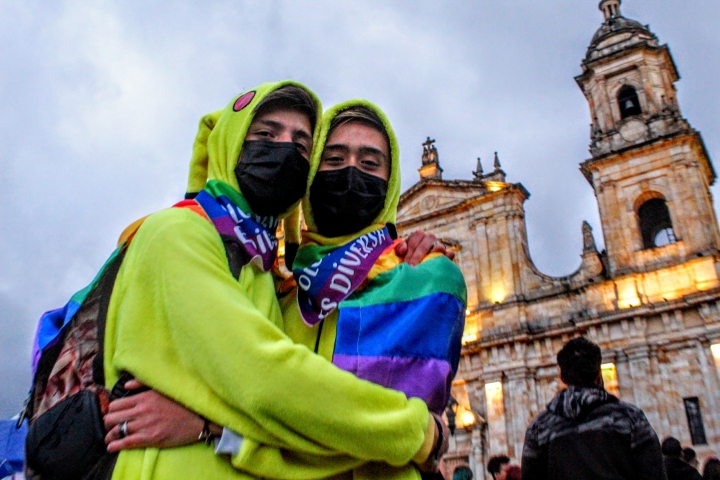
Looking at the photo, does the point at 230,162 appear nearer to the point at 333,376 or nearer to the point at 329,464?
the point at 333,376

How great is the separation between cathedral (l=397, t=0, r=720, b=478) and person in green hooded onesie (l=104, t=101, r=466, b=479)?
47.1 ft

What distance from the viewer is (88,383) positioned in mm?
1698

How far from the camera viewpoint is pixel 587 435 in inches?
137

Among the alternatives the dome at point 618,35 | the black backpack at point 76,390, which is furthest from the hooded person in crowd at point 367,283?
the dome at point 618,35

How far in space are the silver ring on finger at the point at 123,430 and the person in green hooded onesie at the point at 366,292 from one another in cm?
10

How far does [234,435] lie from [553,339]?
53.9 feet

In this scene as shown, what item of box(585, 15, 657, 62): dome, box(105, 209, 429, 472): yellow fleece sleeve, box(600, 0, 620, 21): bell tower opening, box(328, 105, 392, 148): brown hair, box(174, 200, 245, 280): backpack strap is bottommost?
box(105, 209, 429, 472): yellow fleece sleeve

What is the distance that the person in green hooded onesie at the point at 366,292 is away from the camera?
168 cm

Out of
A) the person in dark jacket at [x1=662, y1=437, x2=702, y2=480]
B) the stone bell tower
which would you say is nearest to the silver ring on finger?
the person in dark jacket at [x1=662, y1=437, x2=702, y2=480]

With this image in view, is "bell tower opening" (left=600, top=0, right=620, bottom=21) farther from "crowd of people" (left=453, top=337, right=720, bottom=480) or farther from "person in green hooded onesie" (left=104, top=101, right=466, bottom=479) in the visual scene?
"person in green hooded onesie" (left=104, top=101, right=466, bottom=479)

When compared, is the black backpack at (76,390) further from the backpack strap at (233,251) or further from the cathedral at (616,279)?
the cathedral at (616,279)

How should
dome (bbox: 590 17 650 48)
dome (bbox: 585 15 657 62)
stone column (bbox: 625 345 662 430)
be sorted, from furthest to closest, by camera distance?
dome (bbox: 590 17 650 48) < dome (bbox: 585 15 657 62) < stone column (bbox: 625 345 662 430)

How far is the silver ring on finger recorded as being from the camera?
1564 millimetres

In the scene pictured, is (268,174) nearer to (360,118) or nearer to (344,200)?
(344,200)
